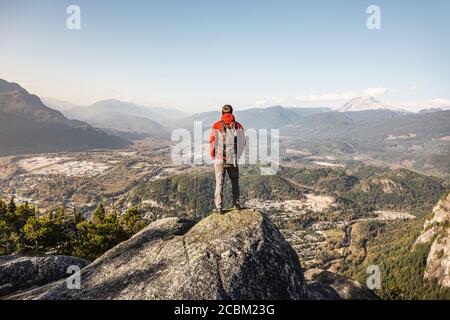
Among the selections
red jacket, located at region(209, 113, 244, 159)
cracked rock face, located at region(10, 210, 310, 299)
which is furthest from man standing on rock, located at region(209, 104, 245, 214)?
cracked rock face, located at region(10, 210, 310, 299)

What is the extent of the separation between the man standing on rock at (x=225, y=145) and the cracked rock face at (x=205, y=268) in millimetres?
2560

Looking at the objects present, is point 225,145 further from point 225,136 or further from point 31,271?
point 31,271

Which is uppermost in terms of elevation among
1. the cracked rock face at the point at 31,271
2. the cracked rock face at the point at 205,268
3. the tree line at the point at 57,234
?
the cracked rock face at the point at 205,268

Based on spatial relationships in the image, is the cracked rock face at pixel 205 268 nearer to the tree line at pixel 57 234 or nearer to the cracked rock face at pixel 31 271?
the cracked rock face at pixel 31 271

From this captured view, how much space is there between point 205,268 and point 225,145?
747 cm

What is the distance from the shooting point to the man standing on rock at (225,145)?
18.9m

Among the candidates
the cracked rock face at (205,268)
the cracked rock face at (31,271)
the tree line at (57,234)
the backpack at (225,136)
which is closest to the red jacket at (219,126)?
the backpack at (225,136)

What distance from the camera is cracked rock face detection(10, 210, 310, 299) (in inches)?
572

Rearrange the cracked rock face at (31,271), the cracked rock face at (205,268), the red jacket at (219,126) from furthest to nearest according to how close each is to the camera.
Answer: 1. the cracked rock face at (31,271)
2. the red jacket at (219,126)
3. the cracked rock face at (205,268)

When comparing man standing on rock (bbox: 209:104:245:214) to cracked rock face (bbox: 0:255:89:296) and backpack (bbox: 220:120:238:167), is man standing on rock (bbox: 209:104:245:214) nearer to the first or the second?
backpack (bbox: 220:120:238:167)
